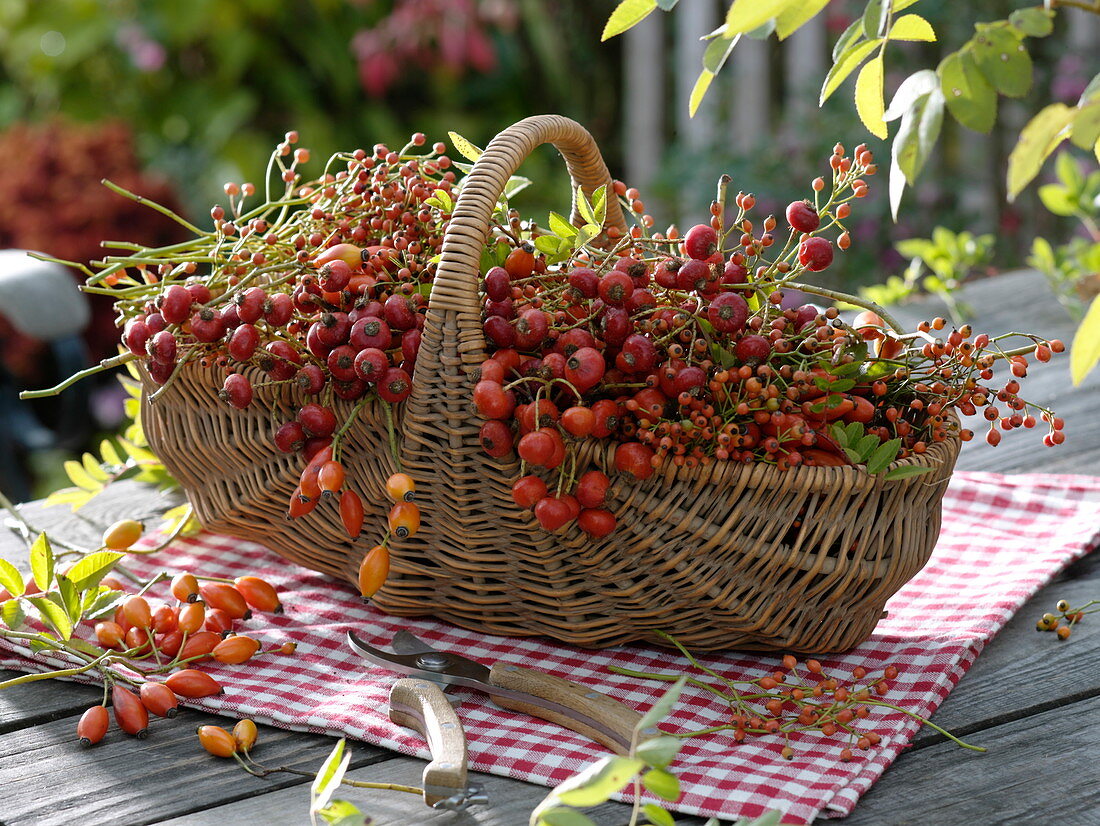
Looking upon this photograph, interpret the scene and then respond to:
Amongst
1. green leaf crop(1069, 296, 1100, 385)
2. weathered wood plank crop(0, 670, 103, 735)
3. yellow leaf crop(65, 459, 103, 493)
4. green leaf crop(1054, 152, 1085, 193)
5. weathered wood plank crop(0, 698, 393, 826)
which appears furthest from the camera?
green leaf crop(1054, 152, 1085, 193)

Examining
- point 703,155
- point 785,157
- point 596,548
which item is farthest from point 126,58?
point 596,548

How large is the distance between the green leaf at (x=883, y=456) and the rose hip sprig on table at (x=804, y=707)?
13 cm

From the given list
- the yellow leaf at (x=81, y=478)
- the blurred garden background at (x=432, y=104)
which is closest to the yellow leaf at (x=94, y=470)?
the yellow leaf at (x=81, y=478)

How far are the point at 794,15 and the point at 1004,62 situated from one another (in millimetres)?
101

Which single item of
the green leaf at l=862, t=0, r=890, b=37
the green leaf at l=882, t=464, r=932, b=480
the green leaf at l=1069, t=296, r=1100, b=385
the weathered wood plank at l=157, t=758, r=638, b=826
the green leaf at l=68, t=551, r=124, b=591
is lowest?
the weathered wood plank at l=157, t=758, r=638, b=826

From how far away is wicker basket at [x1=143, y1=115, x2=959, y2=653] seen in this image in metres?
0.78

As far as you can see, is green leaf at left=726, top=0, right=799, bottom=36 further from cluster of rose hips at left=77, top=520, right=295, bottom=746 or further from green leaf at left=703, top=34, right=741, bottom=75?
cluster of rose hips at left=77, top=520, right=295, bottom=746

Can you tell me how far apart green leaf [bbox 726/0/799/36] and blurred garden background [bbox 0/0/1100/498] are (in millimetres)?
2386

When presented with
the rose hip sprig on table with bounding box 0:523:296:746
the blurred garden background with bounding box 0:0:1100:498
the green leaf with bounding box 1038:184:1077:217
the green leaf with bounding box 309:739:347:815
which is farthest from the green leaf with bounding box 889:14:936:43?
the blurred garden background with bounding box 0:0:1100:498

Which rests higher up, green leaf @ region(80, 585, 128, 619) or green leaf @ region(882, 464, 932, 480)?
green leaf @ region(882, 464, 932, 480)

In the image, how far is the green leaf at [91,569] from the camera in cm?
85

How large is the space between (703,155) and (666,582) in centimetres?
251

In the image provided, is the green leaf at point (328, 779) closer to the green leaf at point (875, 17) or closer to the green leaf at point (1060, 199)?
the green leaf at point (875, 17)

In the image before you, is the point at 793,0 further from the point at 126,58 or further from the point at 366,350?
the point at 126,58
